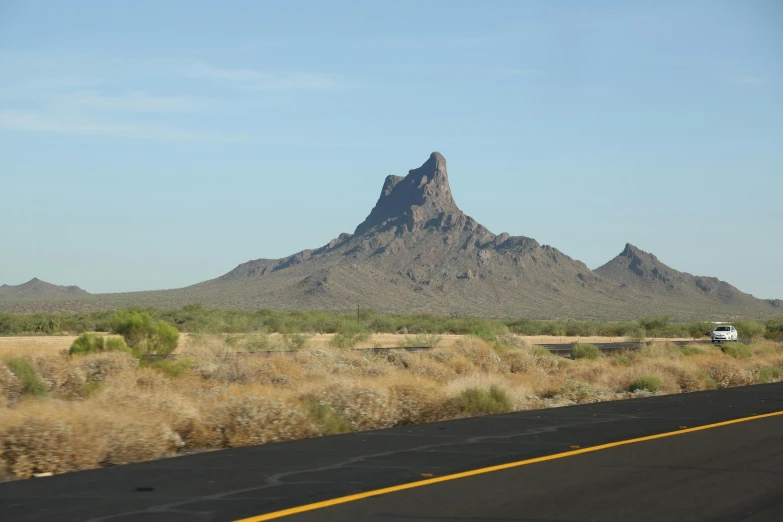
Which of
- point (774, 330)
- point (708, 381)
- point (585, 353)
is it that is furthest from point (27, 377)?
point (774, 330)

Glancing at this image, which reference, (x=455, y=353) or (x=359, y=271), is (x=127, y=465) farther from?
(x=359, y=271)

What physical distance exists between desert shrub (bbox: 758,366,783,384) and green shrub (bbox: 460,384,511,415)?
13.6 meters

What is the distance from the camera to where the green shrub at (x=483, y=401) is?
18.4m

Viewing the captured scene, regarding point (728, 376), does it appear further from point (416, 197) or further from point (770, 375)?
point (416, 197)

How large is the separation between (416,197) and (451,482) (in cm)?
16232

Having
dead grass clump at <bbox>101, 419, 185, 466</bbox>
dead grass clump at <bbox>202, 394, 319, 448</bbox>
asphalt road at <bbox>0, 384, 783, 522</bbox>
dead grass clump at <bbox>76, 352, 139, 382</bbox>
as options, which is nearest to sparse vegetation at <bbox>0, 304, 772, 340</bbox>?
dead grass clump at <bbox>76, 352, 139, 382</bbox>

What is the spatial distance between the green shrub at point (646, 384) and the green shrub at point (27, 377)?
15787mm

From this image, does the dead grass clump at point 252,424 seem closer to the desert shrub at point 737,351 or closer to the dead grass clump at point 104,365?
the dead grass clump at point 104,365

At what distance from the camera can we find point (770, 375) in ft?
97.5

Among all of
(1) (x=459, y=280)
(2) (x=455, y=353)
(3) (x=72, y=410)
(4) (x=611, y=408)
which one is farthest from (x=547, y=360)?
(1) (x=459, y=280)

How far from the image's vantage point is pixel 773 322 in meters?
83.4

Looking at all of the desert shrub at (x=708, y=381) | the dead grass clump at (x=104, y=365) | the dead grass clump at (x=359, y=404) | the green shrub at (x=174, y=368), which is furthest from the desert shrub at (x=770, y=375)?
the dead grass clump at (x=104, y=365)

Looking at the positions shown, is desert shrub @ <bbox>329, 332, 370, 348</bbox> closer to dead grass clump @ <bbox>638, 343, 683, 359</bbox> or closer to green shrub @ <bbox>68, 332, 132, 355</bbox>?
dead grass clump @ <bbox>638, 343, 683, 359</bbox>

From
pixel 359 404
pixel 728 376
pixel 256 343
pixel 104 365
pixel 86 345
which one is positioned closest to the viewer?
pixel 359 404
